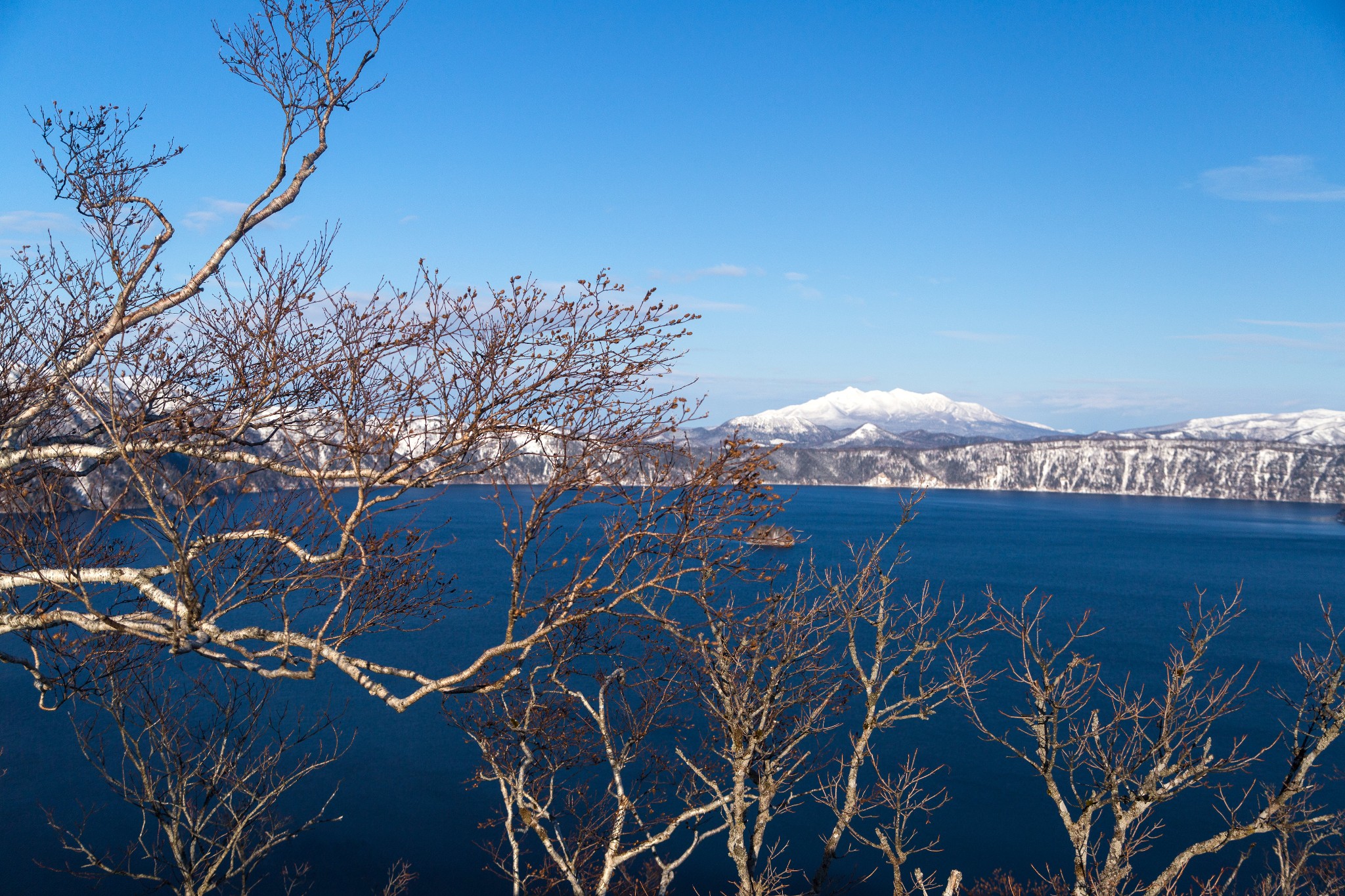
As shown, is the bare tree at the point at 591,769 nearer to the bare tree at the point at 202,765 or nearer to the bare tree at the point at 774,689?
the bare tree at the point at 774,689

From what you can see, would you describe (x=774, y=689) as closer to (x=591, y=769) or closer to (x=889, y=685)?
(x=591, y=769)

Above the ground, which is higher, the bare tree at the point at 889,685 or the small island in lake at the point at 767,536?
the small island in lake at the point at 767,536

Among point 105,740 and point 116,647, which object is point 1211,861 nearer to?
point 116,647

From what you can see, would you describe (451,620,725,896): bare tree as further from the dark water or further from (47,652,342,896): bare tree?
(47,652,342,896): bare tree

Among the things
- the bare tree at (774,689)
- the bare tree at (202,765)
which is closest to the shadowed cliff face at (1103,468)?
the bare tree at (202,765)

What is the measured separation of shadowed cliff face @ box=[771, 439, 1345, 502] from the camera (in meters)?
149

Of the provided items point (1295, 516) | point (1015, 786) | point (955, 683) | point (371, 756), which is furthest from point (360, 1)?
point (1295, 516)

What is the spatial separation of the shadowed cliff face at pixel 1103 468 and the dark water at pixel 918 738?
71307 millimetres

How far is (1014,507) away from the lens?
12569 cm

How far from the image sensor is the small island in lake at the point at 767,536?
508 cm

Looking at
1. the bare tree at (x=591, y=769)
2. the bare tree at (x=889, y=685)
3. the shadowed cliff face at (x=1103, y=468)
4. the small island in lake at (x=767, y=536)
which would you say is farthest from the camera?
the shadowed cliff face at (x=1103, y=468)

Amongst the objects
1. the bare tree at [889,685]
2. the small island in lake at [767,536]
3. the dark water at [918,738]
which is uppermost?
the small island in lake at [767,536]

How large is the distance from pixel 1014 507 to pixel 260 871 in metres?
121

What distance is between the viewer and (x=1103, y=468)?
538ft
